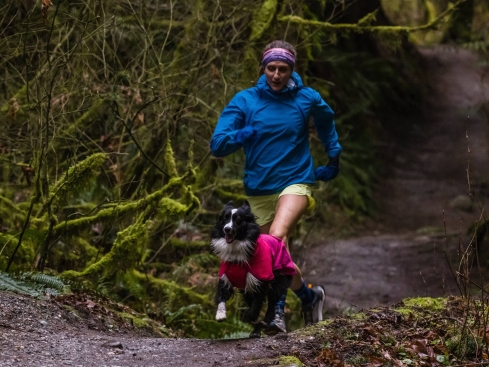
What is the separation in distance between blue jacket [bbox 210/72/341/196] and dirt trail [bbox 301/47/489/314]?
5.35 feet

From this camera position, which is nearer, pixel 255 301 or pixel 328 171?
pixel 255 301

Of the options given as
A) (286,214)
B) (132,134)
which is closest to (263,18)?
(132,134)

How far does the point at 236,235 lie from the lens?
575cm

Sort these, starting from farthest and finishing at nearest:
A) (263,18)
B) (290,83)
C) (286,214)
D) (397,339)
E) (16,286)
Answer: (263,18)
(290,83)
(286,214)
(16,286)
(397,339)

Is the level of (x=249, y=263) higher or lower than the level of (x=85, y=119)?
lower

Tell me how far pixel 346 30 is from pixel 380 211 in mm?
10675

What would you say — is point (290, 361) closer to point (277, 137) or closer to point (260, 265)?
point (260, 265)

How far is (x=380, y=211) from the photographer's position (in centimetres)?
2038

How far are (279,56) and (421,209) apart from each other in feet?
47.5

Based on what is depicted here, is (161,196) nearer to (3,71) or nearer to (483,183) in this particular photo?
(3,71)

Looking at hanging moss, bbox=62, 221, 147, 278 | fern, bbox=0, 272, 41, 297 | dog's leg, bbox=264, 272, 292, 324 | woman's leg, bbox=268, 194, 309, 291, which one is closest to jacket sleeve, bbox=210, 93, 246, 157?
woman's leg, bbox=268, 194, 309, 291

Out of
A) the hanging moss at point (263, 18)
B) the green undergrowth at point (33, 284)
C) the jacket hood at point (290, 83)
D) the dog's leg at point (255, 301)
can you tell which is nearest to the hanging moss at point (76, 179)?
the green undergrowth at point (33, 284)

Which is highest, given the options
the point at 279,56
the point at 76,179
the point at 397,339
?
the point at 279,56

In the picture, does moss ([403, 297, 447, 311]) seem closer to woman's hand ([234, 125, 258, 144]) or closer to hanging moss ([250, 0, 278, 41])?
woman's hand ([234, 125, 258, 144])
